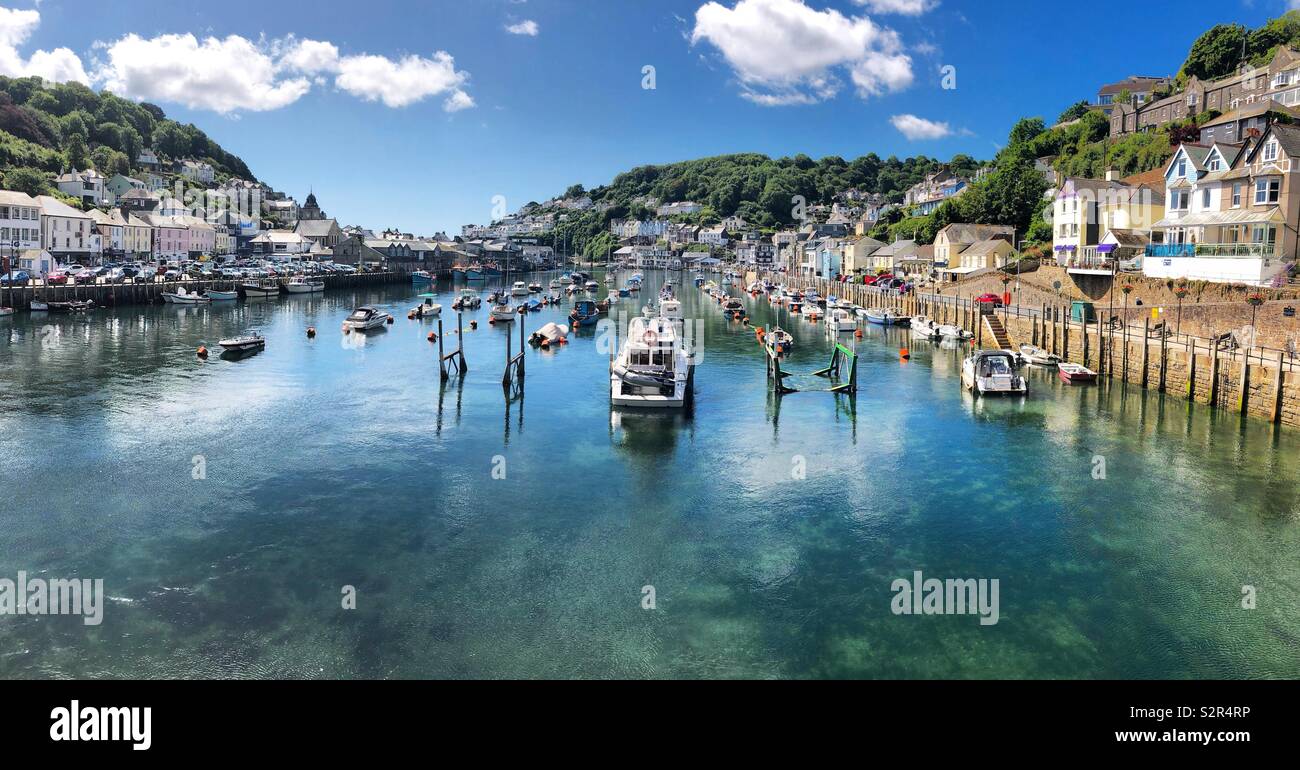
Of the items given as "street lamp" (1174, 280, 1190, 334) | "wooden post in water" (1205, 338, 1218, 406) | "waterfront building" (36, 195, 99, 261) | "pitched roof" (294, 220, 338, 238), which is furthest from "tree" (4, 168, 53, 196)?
"wooden post in water" (1205, 338, 1218, 406)

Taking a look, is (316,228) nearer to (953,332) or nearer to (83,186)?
(83,186)

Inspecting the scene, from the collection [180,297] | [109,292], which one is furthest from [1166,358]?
[109,292]

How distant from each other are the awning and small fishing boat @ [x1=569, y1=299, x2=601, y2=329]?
45468 millimetres

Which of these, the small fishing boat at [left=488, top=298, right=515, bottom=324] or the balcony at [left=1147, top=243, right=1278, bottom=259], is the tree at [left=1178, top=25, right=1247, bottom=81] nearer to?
the balcony at [left=1147, top=243, right=1278, bottom=259]

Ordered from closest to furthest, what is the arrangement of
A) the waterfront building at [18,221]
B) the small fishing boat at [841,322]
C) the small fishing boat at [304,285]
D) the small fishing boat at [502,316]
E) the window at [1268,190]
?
the window at [1268,190]
the small fishing boat at [841,322]
the small fishing boat at [502,316]
the waterfront building at [18,221]
the small fishing boat at [304,285]

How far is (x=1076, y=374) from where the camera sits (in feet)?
135

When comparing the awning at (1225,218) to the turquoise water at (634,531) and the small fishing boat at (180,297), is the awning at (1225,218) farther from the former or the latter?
the small fishing boat at (180,297)

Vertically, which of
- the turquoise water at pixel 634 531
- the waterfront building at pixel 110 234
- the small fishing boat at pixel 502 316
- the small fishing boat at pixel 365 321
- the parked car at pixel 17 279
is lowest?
the turquoise water at pixel 634 531

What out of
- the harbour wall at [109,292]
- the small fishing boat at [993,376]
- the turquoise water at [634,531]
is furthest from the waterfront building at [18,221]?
the small fishing boat at [993,376]

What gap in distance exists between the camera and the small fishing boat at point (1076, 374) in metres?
41.2

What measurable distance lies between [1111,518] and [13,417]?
41328mm

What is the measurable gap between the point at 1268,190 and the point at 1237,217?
2108mm

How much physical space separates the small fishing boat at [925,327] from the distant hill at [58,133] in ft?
434
